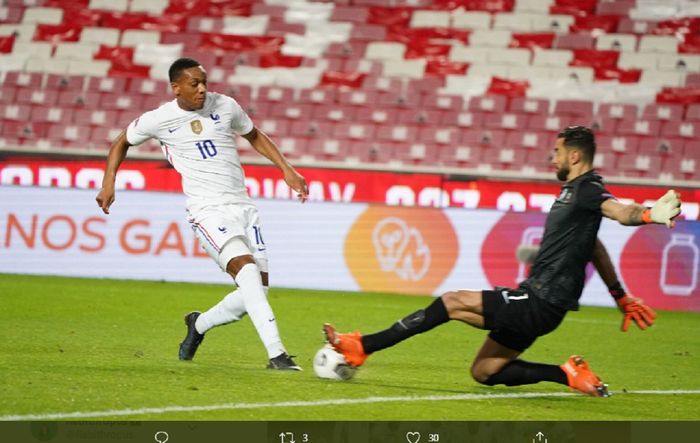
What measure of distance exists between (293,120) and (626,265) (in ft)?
24.3

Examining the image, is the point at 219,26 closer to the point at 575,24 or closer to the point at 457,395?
the point at 575,24

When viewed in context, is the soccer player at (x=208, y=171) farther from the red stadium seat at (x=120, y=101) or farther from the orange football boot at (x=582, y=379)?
the red stadium seat at (x=120, y=101)

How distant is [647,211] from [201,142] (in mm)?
3124

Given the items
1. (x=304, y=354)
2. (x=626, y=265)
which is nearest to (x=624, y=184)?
(x=626, y=265)

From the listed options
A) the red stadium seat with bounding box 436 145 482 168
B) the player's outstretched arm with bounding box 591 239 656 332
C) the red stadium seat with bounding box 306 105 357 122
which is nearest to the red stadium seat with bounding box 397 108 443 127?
the red stadium seat with bounding box 436 145 482 168

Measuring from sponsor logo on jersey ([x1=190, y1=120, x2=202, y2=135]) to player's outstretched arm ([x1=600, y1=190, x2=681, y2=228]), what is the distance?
2780 millimetres

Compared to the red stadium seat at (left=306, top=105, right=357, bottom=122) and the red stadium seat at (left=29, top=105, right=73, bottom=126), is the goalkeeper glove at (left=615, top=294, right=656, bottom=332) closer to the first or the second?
the red stadium seat at (left=306, top=105, right=357, bottom=122)

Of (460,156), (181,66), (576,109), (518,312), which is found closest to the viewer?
(518,312)

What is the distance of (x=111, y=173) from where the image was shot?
8156 millimetres

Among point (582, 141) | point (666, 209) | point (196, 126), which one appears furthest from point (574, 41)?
point (666, 209)

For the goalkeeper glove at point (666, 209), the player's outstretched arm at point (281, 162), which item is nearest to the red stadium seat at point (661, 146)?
the player's outstretched arm at point (281, 162)

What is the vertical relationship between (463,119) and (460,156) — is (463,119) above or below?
above

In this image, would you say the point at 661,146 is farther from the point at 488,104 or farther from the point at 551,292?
the point at 551,292
